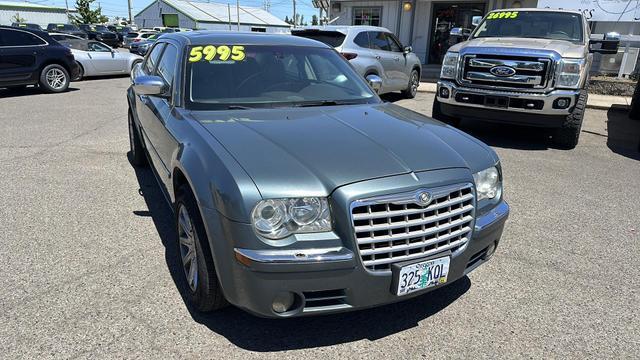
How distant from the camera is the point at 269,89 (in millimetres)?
3564

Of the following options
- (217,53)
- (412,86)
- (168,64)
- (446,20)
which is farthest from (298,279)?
(446,20)

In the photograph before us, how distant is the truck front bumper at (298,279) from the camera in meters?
2.12

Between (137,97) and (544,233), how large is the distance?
422 cm

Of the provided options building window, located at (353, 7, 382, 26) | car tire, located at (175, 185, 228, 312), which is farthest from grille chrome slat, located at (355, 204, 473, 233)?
building window, located at (353, 7, 382, 26)

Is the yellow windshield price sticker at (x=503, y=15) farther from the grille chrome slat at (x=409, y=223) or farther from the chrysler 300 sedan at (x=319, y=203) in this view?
the grille chrome slat at (x=409, y=223)

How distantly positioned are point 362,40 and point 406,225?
8266 mm

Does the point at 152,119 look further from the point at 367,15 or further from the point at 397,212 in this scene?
the point at 367,15

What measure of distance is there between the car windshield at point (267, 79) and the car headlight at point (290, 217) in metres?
1.38

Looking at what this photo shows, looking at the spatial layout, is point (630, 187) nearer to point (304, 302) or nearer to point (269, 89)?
point (269, 89)

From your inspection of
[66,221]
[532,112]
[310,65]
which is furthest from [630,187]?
[66,221]

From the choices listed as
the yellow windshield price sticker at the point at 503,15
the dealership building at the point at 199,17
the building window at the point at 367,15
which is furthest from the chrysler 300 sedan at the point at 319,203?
the dealership building at the point at 199,17

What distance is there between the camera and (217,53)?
11.9 ft

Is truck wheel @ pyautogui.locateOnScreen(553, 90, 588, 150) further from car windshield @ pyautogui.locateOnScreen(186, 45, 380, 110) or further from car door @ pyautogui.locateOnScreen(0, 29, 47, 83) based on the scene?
car door @ pyautogui.locateOnScreen(0, 29, 47, 83)

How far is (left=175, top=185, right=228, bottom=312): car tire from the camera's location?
8.12 feet
